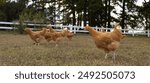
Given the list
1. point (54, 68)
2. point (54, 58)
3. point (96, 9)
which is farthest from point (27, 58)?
point (96, 9)

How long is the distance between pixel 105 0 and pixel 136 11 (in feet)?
13.6

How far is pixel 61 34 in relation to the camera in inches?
678

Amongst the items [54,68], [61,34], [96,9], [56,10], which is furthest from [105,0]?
[54,68]

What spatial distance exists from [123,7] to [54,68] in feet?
138

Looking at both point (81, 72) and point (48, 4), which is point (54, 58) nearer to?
point (81, 72)

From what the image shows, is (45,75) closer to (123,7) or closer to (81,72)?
(81,72)

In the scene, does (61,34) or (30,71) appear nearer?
(30,71)

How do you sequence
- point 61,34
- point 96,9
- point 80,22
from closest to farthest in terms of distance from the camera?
1. point 61,34
2. point 96,9
3. point 80,22

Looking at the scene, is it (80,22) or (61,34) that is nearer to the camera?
(61,34)

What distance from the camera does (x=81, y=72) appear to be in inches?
236

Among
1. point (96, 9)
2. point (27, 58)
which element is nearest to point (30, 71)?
point (27, 58)

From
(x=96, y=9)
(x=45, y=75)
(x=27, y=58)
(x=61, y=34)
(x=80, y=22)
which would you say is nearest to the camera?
(x=45, y=75)

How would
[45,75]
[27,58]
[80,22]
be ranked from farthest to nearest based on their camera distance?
1. [80,22]
2. [27,58]
3. [45,75]

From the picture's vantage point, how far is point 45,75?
230 inches
